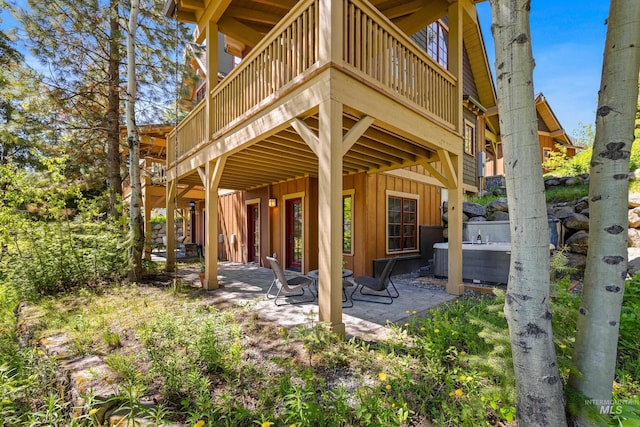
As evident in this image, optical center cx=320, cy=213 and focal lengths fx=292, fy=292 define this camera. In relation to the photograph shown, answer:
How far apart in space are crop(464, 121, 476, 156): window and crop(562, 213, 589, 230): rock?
3.90 meters

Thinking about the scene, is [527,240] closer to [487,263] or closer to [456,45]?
[487,263]

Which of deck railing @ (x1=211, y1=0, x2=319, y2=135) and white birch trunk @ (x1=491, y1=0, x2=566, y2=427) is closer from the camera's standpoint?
white birch trunk @ (x1=491, y1=0, x2=566, y2=427)

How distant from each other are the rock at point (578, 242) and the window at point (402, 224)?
10.5 feet

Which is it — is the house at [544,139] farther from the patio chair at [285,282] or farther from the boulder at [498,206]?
the patio chair at [285,282]

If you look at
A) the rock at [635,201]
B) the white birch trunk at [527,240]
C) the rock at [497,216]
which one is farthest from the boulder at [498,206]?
the white birch trunk at [527,240]

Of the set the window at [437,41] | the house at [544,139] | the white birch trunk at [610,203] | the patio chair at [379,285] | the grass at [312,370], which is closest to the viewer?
the white birch trunk at [610,203]

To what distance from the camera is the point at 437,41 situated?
31.2 ft

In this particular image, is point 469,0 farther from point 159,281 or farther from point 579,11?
point 159,281

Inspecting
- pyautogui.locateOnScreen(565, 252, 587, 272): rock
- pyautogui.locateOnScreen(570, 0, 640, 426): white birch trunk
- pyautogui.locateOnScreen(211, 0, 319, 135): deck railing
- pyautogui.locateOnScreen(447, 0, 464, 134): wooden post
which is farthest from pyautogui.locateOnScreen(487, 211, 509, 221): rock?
pyautogui.locateOnScreen(570, 0, 640, 426): white birch trunk

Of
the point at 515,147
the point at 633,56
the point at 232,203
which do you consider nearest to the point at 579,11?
the point at 633,56

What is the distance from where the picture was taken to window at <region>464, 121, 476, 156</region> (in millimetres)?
9711

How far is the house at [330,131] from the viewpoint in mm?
3006

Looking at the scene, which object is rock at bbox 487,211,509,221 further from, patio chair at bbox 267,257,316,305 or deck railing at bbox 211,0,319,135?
deck railing at bbox 211,0,319,135

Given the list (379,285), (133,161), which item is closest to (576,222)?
(379,285)
